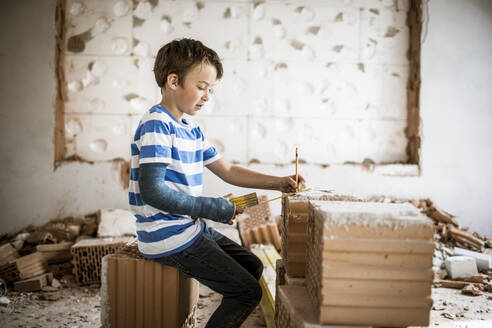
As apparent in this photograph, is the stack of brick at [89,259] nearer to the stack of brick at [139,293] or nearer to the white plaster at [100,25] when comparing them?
the stack of brick at [139,293]

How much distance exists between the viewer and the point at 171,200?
150cm

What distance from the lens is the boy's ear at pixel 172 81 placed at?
1.73 metres

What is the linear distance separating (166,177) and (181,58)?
569 millimetres

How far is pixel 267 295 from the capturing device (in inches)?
98.7

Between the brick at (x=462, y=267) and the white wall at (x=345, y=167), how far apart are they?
937 mm

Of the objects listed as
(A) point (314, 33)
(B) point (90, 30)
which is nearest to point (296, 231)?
(A) point (314, 33)

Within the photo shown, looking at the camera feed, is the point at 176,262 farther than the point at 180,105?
A: No

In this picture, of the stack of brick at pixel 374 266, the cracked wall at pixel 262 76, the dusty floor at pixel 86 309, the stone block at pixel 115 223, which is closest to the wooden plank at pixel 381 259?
the stack of brick at pixel 374 266

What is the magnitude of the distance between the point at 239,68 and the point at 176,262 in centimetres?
277

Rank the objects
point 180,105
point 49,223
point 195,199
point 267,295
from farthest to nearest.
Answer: point 49,223
point 267,295
point 180,105
point 195,199

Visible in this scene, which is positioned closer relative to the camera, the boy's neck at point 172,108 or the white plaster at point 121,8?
the boy's neck at point 172,108

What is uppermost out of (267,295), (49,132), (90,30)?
(90,30)

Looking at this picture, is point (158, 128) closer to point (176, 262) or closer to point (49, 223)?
point (176, 262)

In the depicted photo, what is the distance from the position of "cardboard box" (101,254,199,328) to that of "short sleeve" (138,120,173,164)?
509 millimetres
